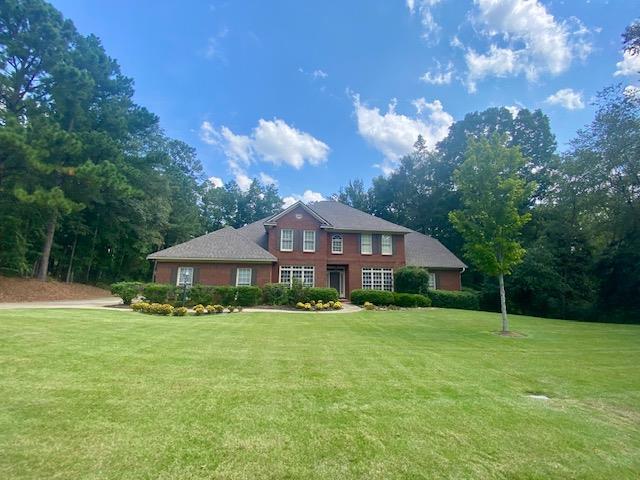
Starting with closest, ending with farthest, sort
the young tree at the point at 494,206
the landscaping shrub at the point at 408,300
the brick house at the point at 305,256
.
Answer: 1. the young tree at the point at 494,206
2. the landscaping shrub at the point at 408,300
3. the brick house at the point at 305,256

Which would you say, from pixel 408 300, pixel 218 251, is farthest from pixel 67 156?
pixel 408 300

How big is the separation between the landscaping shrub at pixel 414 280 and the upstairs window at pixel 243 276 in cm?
1107

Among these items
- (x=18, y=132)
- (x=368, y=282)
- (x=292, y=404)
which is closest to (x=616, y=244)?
(x=368, y=282)

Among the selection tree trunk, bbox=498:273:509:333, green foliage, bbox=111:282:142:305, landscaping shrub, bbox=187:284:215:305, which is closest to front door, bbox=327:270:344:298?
landscaping shrub, bbox=187:284:215:305

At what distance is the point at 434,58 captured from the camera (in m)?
17.4

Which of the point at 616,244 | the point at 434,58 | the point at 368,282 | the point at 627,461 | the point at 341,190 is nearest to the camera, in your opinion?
the point at 627,461

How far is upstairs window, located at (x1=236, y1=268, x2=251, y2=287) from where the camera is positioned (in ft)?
75.3

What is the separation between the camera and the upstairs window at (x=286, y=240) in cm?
2552

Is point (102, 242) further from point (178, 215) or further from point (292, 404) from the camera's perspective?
point (292, 404)

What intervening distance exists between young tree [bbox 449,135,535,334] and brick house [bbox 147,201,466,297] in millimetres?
13279

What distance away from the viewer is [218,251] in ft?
75.9

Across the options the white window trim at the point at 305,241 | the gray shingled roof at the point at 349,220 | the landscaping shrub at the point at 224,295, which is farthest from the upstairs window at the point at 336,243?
the landscaping shrub at the point at 224,295

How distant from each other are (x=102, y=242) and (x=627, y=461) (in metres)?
41.5

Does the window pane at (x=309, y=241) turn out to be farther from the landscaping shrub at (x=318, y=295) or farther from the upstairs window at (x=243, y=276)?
the landscaping shrub at (x=318, y=295)
